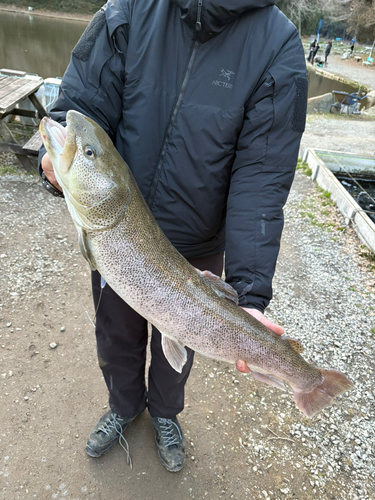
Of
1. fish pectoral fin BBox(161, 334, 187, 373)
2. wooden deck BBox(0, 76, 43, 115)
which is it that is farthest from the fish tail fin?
wooden deck BBox(0, 76, 43, 115)

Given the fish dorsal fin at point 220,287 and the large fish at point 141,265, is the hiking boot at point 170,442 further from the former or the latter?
the fish dorsal fin at point 220,287

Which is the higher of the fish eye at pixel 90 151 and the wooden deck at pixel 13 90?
the fish eye at pixel 90 151

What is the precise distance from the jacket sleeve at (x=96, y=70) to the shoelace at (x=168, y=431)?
2244mm

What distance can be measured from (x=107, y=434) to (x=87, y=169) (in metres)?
2.16

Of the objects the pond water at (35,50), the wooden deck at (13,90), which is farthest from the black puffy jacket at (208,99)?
the pond water at (35,50)

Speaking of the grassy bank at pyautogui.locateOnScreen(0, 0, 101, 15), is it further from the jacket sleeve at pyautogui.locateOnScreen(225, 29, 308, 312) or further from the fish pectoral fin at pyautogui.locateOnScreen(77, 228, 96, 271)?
the fish pectoral fin at pyautogui.locateOnScreen(77, 228, 96, 271)

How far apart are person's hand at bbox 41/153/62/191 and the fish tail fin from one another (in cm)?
187

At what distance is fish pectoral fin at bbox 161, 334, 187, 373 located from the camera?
Result: 78.4 inches

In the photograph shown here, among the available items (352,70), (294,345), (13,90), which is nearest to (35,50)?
(13,90)

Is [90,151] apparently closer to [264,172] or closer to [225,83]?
[225,83]

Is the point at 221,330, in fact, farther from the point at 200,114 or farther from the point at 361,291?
the point at 361,291

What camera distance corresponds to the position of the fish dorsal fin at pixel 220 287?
198cm

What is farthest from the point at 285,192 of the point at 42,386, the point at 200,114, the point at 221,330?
the point at 42,386

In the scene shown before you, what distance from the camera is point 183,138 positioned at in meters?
1.97
